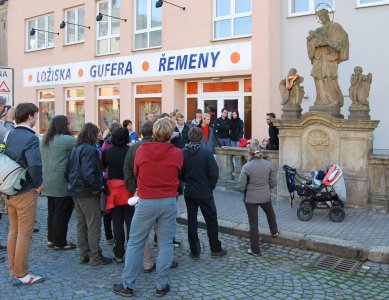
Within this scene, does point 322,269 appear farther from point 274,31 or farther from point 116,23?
point 116,23

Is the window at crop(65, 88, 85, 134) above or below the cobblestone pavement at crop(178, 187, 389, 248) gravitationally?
above

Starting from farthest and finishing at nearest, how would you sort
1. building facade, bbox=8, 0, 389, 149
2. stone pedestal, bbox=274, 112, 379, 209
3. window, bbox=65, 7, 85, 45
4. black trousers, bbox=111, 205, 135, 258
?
1. window, bbox=65, 7, 85, 45
2. building facade, bbox=8, 0, 389, 149
3. stone pedestal, bbox=274, 112, 379, 209
4. black trousers, bbox=111, 205, 135, 258

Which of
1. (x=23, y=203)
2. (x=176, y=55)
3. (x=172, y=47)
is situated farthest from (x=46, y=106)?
(x=23, y=203)

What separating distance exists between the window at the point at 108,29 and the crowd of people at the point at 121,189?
11.3 meters

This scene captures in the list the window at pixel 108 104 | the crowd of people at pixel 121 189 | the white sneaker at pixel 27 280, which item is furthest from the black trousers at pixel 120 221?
the window at pixel 108 104

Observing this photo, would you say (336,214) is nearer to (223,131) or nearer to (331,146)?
(331,146)

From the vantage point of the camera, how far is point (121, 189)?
5906 mm

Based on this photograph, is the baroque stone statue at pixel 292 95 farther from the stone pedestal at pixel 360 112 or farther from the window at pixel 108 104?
the window at pixel 108 104

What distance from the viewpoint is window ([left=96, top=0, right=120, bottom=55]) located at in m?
17.5

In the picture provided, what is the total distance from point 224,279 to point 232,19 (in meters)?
10.2

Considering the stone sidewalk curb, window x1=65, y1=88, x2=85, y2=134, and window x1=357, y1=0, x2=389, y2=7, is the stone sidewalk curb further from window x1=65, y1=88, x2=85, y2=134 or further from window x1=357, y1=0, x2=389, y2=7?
window x1=65, y1=88, x2=85, y2=134

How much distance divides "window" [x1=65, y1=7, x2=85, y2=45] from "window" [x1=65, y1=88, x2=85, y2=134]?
201 cm

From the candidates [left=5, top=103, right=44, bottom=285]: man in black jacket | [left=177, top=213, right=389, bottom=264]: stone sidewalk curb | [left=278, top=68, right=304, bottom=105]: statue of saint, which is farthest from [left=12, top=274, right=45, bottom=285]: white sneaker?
[left=278, top=68, right=304, bottom=105]: statue of saint

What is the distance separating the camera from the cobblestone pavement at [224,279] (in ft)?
16.3
